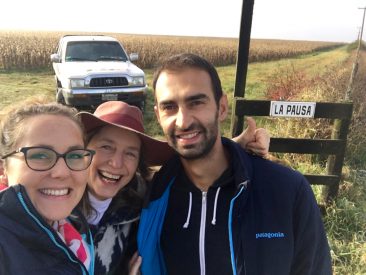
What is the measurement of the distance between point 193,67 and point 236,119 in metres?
1.88

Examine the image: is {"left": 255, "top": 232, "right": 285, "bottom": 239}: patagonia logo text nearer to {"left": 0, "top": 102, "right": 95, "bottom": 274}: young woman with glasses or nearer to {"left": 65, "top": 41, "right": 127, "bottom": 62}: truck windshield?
{"left": 0, "top": 102, "right": 95, "bottom": 274}: young woman with glasses

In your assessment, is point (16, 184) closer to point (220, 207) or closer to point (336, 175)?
point (220, 207)

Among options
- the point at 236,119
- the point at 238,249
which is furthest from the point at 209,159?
the point at 236,119

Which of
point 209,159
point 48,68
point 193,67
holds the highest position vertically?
point 193,67

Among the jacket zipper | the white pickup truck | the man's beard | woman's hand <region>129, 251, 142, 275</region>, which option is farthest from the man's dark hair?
the white pickup truck

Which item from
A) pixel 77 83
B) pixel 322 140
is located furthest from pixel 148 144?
pixel 77 83

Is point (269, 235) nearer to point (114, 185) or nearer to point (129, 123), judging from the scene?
point (114, 185)

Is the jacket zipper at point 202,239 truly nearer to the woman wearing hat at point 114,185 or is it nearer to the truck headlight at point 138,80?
the woman wearing hat at point 114,185

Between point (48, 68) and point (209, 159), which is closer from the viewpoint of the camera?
point (209, 159)

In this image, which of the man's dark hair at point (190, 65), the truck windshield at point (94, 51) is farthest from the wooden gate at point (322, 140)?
the truck windshield at point (94, 51)

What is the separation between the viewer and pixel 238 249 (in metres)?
1.87

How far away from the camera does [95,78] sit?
830 centimetres

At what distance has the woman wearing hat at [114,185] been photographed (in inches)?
78.7

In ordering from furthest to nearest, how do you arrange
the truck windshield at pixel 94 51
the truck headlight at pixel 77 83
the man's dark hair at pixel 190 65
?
the truck windshield at pixel 94 51 < the truck headlight at pixel 77 83 < the man's dark hair at pixel 190 65
